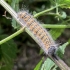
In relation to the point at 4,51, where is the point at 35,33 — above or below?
above

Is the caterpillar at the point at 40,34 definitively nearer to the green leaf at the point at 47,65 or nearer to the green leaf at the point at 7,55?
the green leaf at the point at 47,65

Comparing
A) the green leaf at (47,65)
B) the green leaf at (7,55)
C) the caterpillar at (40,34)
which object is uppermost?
the caterpillar at (40,34)

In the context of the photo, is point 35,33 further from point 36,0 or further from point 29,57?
point 29,57

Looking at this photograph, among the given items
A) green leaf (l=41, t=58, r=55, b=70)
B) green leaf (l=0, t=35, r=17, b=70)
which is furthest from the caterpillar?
green leaf (l=0, t=35, r=17, b=70)

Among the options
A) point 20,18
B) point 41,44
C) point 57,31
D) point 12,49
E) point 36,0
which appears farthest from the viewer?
point 36,0

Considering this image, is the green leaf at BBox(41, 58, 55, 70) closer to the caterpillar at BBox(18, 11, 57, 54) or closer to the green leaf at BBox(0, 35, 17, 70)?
the caterpillar at BBox(18, 11, 57, 54)

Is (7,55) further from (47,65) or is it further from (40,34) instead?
(40,34)

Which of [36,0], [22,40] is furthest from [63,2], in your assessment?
[22,40]

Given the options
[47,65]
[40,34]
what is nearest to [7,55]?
[47,65]

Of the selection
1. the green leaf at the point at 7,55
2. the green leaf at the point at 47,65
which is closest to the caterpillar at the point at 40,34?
the green leaf at the point at 47,65
